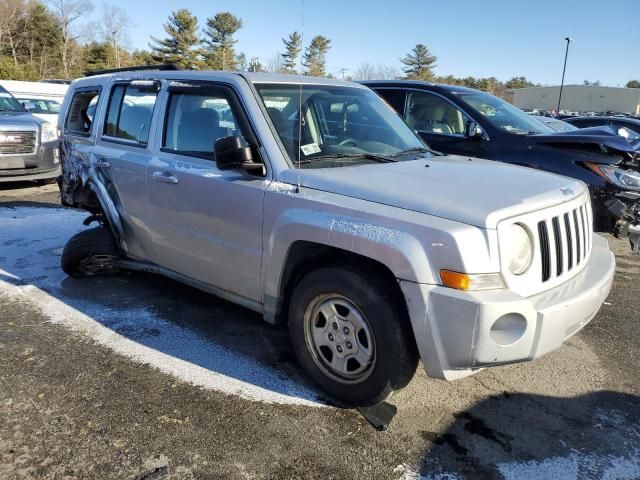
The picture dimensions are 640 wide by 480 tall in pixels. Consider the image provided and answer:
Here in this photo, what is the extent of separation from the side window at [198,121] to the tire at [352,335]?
1.25 meters

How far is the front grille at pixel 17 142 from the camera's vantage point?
8969 millimetres

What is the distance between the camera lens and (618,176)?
17.4 ft

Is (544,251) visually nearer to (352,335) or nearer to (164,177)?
(352,335)

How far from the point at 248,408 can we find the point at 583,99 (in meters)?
92.9

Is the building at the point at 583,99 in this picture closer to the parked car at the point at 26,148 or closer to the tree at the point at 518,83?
the tree at the point at 518,83

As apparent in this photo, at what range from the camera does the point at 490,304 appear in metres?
2.42

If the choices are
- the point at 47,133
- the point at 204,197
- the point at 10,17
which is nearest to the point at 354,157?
the point at 204,197

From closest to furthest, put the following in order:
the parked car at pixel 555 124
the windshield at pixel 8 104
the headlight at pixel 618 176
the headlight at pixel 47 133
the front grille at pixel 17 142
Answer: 1. the headlight at pixel 618 176
2. the parked car at pixel 555 124
3. the front grille at pixel 17 142
4. the headlight at pixel 47 133
5. the windshield at pixel 8 104

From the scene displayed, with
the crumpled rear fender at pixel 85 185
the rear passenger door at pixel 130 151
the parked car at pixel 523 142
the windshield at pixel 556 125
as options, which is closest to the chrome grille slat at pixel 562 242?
the parked car at pixel 523 142

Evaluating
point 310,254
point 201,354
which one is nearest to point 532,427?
point 310,254

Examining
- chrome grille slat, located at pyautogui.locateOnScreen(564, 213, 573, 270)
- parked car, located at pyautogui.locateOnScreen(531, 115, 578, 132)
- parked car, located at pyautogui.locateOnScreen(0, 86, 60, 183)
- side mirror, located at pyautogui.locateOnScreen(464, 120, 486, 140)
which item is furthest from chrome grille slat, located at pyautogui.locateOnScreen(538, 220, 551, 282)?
parked car, located at pyautogui.locateOnScreen(0, 86, 60, 183)

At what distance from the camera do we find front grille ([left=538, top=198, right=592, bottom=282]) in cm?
274

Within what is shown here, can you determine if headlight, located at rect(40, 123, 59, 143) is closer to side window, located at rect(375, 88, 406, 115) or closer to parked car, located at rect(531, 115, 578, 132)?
side window, located at rect(375, 88, 406, 115)

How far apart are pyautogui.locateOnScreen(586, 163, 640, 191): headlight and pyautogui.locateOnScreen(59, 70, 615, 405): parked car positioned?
78.1 inches
